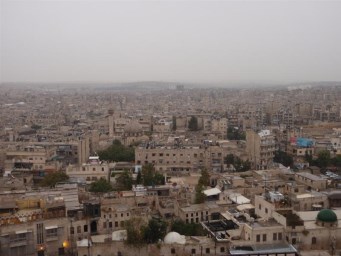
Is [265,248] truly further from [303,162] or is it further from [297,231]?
[303,162]

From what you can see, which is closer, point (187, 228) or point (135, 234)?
point (135, 234)

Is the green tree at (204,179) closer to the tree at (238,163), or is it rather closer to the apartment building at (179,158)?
the tree at (238,163)

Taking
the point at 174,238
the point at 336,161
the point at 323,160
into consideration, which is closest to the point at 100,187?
the point at 174,238

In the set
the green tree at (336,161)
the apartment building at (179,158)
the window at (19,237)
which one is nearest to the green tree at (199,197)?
the window at (19,237)

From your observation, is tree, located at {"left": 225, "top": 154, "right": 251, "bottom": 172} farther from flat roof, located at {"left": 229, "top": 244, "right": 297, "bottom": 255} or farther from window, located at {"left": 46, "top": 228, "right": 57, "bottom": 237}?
window, located at {"left": 46, "top": 228, "right": 57, "bottom": 237}

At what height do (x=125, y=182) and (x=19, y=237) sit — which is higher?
(x=19, y=237)

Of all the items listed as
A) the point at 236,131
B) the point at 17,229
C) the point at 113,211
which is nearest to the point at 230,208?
the point at 113,211

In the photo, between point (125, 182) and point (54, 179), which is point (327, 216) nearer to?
point (125, 182)
